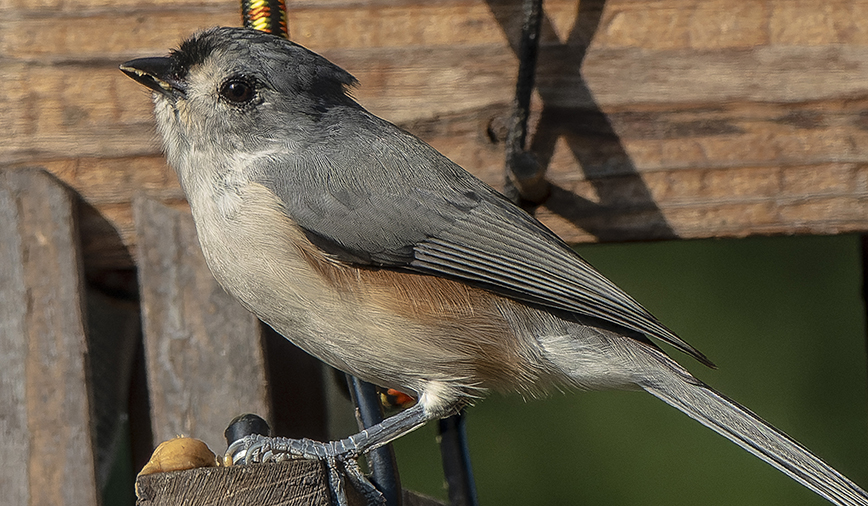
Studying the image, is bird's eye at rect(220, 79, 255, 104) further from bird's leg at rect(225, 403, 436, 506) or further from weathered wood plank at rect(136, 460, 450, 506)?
weathered wood plank at rect(136, 460, 450, 506)

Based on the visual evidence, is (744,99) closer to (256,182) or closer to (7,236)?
(256,182)

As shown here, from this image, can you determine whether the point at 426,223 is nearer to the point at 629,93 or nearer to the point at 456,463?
the point at 456,463

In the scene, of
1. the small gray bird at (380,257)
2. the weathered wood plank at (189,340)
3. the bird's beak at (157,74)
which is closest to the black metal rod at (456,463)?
Answer: the small gray bird at (380,257)

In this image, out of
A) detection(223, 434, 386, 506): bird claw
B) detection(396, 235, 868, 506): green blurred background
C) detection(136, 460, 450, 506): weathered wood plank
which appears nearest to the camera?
detection(136, 460, 450, 506): weathered wood plank

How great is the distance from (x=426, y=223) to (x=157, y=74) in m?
0.74

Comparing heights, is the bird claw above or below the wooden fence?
below

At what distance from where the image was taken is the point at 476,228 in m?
2.20

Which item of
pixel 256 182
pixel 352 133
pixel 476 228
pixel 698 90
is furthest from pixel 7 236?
pixel 698 90

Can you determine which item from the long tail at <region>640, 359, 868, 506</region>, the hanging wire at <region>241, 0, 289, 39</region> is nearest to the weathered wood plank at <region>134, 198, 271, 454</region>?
the hanging wire at <region>241, 0, 289, 39</region>

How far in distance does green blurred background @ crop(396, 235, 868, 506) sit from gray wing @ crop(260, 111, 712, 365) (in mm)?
1439

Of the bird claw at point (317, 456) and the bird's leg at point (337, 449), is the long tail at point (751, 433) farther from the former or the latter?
the bird claw at point (317, 456)

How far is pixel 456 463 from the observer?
2.10 metres

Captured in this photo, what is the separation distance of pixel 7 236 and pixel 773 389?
2.97 m

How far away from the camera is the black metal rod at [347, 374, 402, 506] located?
6.04ft
